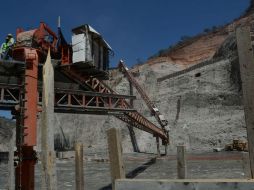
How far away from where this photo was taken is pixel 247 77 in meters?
4.25

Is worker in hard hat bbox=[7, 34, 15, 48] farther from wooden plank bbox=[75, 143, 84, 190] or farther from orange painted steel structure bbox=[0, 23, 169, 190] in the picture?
wooden plank bbox=[75, 143, 84, 190]

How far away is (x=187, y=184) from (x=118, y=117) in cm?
2195

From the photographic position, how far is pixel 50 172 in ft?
19.1

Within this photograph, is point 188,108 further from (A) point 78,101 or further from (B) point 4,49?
(B) point 4,49

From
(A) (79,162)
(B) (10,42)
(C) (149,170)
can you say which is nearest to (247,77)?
(A) (79,162)

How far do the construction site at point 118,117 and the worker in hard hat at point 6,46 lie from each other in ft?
0.49

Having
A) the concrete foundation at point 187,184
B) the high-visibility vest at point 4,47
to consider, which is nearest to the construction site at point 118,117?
the concrete foundation at point 187,184

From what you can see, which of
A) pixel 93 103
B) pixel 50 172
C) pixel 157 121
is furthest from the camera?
pixel 157 121

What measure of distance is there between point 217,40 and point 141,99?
28293mm

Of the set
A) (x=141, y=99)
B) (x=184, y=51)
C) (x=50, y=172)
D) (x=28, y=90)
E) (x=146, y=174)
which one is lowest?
(x=146, y=174)

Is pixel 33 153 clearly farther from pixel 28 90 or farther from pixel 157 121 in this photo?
pixel 157 121

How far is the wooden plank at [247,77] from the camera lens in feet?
13.4

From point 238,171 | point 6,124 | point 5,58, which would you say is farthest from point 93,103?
point 6,124

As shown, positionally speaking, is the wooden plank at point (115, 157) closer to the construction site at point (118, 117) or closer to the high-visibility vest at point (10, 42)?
the construction site at point (118, 117)
